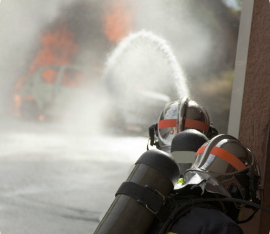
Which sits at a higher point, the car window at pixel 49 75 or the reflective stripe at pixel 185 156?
the car window at pixel 49 75

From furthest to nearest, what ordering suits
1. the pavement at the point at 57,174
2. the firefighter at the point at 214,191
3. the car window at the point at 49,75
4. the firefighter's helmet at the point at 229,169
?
the car window at the point at 49,75 < the pavement at the point at 57,174 < the firefighter's helmet at the point at 229,169 < the firefighter at the point at 214,191

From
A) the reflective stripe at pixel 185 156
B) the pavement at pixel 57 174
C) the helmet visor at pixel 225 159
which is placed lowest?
the pavement at pixel 57 174

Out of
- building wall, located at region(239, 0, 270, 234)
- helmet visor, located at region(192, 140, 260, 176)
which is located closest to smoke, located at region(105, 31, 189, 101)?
building wall, located at region(239, 0, 270, 234)

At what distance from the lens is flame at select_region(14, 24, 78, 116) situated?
5.96 feet

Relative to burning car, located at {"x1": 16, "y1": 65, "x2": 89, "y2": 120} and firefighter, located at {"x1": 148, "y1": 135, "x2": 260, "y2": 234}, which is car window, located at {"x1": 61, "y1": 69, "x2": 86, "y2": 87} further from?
firefighter, located at {"x1": 148, "y1": 135, "x2": 260, "y2": 234}

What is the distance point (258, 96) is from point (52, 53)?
4.21 ft

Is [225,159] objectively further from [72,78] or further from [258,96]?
[72,78]

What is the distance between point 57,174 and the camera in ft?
5.82

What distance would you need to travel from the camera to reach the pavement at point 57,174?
5.71 feet

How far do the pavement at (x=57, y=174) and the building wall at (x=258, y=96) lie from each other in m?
0.66

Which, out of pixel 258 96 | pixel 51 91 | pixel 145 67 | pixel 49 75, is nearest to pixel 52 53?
pixel 49 75

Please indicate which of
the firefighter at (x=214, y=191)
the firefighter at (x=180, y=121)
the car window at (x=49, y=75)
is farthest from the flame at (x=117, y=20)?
the firefighter at (x=214, y=191)

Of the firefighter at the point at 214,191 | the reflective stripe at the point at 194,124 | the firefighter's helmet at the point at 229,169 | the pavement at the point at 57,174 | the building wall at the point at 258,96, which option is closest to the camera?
the firefighter at the point at 214,191

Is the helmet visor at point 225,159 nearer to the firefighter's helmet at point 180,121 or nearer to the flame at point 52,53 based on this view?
the firefighter's helmet at point 180,121
